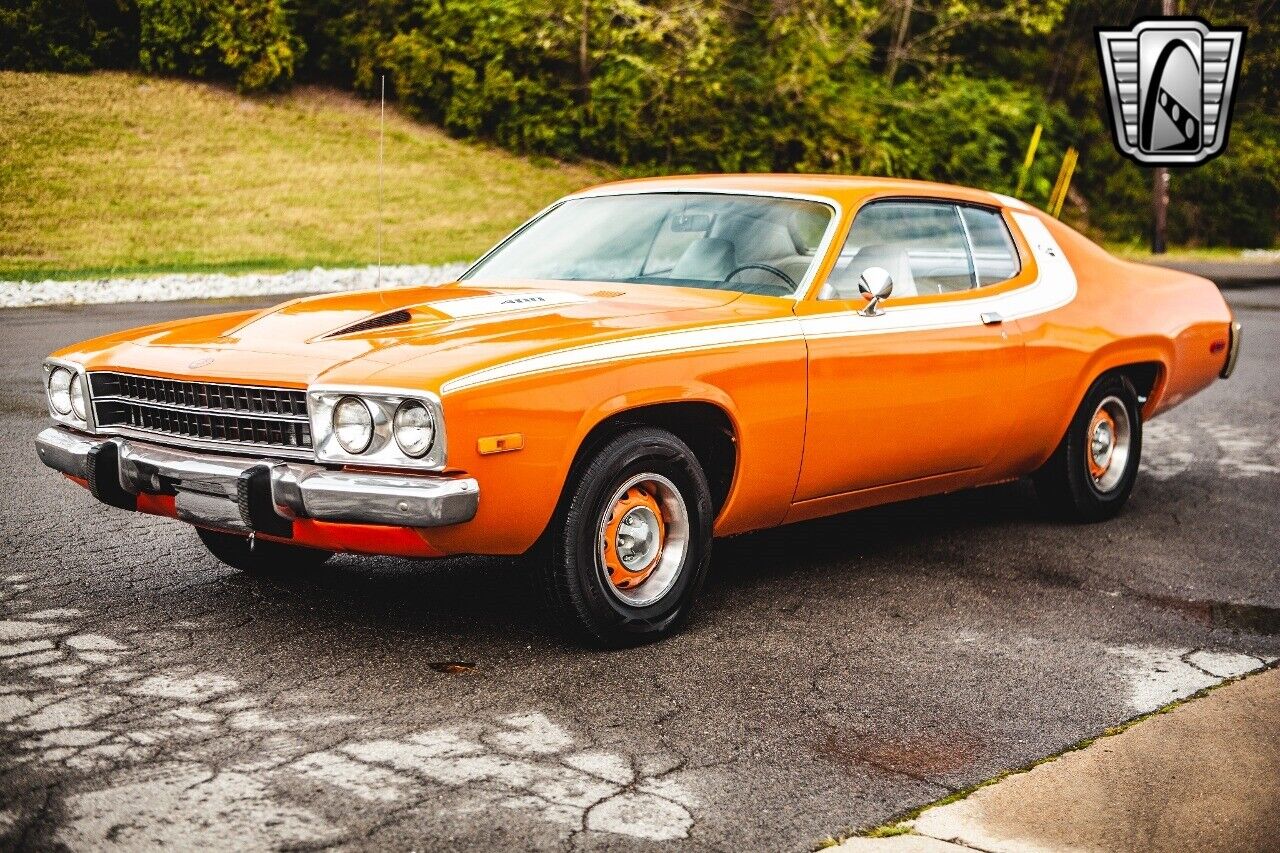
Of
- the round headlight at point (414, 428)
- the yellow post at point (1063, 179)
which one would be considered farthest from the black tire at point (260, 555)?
the yellow post at point (1063, 179)

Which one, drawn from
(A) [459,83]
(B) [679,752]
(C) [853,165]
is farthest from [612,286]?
→ (C) [853,165]

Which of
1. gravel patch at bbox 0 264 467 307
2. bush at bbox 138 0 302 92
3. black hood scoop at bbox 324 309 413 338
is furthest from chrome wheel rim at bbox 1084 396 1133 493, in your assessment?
bush at bbox 138 0 302 92

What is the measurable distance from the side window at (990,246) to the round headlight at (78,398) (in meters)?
3.47

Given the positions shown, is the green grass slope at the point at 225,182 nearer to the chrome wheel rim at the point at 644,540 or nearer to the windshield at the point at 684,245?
the windshield at the point at 684,245

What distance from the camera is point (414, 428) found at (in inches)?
171

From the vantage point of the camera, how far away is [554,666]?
15.4 ft

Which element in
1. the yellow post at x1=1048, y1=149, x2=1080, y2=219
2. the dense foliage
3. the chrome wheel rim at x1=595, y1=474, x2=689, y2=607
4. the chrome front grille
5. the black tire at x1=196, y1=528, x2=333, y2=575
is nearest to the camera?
the chrome front grille

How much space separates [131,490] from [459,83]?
79.8ft

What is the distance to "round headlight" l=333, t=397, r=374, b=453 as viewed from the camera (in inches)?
173

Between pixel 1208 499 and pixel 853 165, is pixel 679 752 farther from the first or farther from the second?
pixel 853 165

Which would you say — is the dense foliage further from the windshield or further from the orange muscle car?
the orange muscle car

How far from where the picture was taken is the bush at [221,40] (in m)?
25.3

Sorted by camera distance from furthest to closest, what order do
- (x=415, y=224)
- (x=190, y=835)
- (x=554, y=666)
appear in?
(x=415, y=224) → (x=554, y=666) → (x=190, y=835)

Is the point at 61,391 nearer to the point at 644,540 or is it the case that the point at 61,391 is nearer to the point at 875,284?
the point at 644,540
